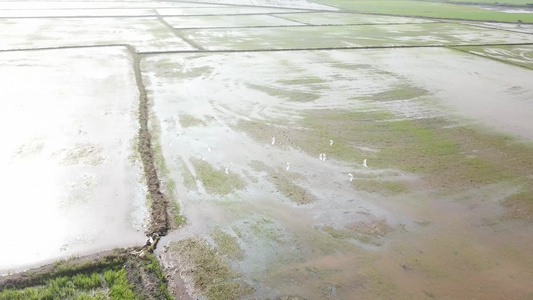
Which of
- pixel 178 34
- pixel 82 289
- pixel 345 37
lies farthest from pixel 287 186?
pixel 178 34


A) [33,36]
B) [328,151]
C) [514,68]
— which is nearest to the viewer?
[328,151]

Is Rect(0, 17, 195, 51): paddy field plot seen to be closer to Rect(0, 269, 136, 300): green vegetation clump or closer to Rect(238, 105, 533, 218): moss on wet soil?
Rect(238, 105, 533, 218): moss on wet soil

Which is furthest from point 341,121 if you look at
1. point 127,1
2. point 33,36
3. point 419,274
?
point 127,1

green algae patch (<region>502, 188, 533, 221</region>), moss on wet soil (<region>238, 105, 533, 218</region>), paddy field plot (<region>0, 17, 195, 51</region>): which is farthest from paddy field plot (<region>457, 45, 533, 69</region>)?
paddy field plot (<region>0, 17, 195, 51</region>)

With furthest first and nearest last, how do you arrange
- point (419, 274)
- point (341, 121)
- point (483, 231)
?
point (341, 121) < point (483, 231) < point (419, 274)

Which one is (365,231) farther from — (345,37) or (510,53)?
(345,37)

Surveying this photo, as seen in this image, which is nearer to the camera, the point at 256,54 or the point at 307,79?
the point at 307,79

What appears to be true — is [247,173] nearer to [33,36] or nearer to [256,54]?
[256,54]
